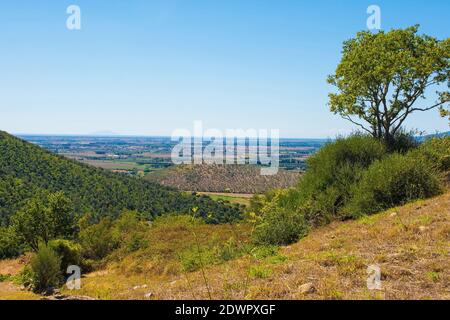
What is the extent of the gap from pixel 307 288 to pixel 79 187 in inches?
2822

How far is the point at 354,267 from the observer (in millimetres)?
5848

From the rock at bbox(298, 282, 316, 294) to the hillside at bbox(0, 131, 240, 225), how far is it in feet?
165

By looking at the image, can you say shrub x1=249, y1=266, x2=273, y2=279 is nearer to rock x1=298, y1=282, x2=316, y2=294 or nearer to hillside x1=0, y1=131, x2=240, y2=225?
rock x1=298, y1=282, x2=316, y2=294

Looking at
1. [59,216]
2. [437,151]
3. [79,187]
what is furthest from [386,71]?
[79,187]

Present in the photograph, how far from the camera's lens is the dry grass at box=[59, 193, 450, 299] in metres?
5.00

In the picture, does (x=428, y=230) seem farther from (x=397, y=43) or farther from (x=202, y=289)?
(x=397, y=43)

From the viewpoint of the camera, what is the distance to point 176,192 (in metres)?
80.1

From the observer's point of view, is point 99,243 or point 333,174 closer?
point 333,174

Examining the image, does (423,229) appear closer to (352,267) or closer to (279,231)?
(352,267)

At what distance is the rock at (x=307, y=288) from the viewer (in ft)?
16.5

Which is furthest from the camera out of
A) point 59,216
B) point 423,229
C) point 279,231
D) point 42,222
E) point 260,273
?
point 59,216

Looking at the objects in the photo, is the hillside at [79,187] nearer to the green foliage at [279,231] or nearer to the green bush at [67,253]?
the green bush at [67,253]

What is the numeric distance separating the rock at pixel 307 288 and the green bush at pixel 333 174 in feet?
24.8

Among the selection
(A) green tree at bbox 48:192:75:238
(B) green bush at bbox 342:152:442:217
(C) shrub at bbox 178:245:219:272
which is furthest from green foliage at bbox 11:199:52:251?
(B) green bush at bbox 342:152:442:217
